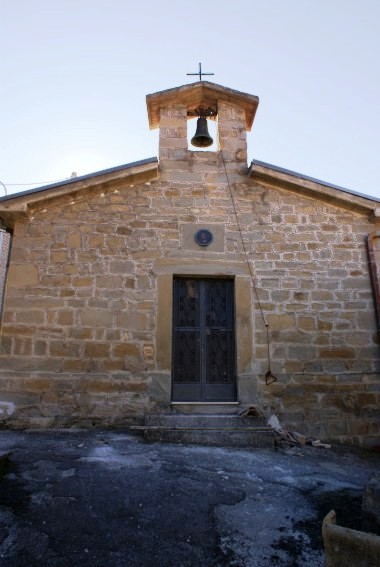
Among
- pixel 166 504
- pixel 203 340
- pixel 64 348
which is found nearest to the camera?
pixel 166 504

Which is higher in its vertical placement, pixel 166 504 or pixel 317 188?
pixel 317 188

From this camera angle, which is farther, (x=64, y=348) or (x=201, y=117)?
(x=201, y=117)

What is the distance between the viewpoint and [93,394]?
16.8 ft

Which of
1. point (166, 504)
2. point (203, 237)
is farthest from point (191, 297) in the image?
point (166, 504)

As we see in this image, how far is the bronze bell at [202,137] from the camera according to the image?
626 cm

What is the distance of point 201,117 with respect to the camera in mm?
6531

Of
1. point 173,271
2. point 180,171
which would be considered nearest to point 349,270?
point 173,271

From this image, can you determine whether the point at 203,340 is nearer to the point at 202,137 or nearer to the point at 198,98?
the point at 202,137

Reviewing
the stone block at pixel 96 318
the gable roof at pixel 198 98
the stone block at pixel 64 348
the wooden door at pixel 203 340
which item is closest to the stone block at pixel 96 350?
the stone block at pixel 64 348

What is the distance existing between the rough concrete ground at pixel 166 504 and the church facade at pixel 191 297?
97cm

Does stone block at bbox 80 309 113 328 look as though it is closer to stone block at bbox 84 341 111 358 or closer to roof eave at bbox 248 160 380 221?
stone block at bbox 84 341 111 358

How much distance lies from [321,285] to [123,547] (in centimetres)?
457

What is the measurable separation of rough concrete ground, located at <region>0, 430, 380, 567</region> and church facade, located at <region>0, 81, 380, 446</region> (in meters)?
0.97

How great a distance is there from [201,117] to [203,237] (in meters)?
2.27
